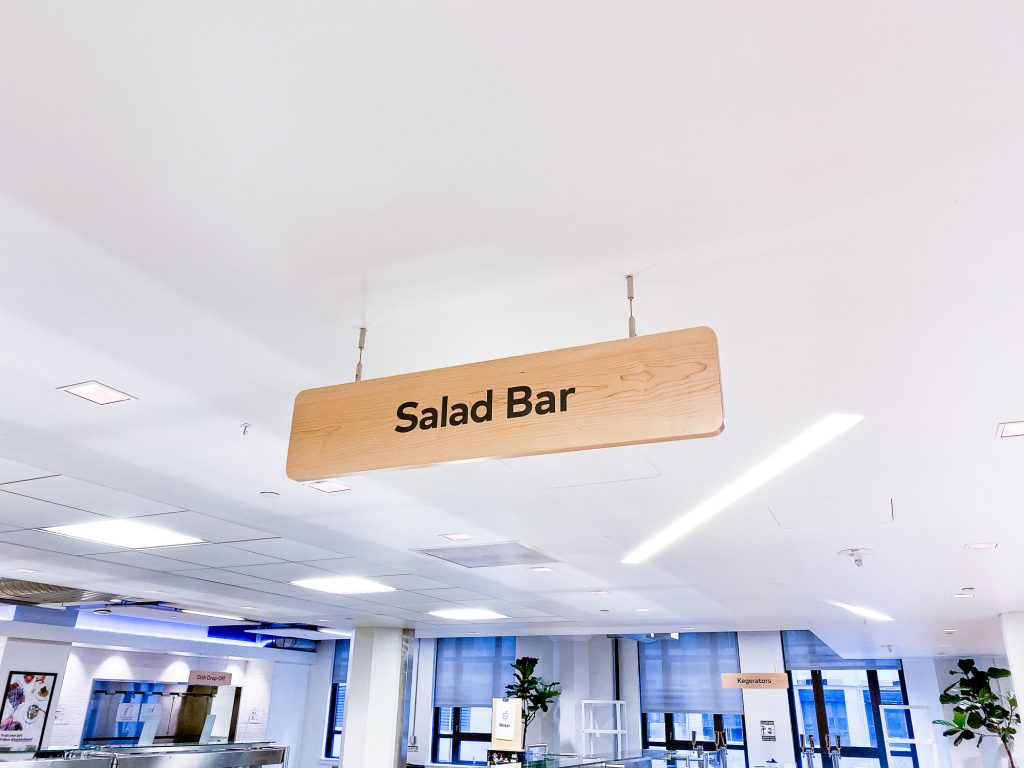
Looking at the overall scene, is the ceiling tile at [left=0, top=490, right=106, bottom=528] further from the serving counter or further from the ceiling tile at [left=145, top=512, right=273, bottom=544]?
the serving counter

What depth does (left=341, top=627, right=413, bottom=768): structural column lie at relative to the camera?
441 inches

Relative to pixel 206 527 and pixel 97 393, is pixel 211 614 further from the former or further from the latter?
pixel 97 393

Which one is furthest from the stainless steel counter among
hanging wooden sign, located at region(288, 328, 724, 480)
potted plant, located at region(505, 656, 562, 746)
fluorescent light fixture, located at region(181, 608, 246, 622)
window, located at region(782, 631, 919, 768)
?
window, located at region(782, 631, 919, 768)

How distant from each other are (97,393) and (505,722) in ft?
15.2

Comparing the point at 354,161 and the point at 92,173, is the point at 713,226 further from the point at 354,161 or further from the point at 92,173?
the point at 92,173

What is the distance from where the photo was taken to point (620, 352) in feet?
6.41

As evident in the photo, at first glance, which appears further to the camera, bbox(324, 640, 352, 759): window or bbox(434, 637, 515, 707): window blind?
bbox(324, 640, 352, 759): window

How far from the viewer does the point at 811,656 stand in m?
13.7

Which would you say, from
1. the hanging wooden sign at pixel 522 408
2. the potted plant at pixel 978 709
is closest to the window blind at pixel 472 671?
the potted plant at pixel 978 709

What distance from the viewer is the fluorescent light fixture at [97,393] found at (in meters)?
3.14

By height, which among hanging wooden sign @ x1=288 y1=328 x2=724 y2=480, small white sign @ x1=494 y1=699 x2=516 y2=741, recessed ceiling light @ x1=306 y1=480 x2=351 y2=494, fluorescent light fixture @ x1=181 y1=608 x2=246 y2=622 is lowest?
small white sign @ x1=494 y1=699 x2=516 y2=741

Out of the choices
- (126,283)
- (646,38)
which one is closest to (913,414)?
(646,38)

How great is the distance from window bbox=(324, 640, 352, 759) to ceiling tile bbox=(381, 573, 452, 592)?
29.8 ft

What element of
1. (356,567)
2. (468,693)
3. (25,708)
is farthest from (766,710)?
(25,708)
